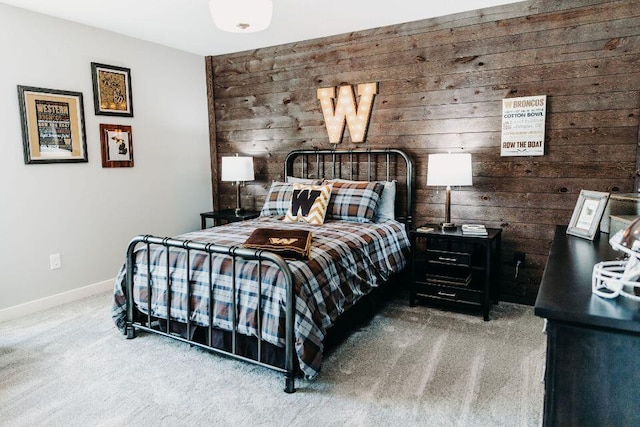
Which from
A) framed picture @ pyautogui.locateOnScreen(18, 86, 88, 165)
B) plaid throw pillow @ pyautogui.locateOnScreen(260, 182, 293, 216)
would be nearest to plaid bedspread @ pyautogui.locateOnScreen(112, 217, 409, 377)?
plaid throw pillow @ pyautogui.locateOnScreen(260, 182, 293, 216)

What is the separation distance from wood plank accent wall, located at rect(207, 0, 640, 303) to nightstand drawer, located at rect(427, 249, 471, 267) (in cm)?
49

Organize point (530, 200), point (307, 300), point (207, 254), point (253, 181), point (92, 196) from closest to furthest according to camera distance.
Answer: point (307, 300), point (207, 254), point (530, 200), point (92, 196), point (253, 181)

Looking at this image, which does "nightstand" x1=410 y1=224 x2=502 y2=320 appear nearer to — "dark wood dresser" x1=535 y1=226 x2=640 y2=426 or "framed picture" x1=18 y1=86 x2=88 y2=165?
"dark wood dresser" x1=535 y1=226 x2=640 y2=426

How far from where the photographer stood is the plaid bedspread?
2176 millimetres

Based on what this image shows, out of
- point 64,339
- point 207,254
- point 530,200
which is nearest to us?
point 207,254

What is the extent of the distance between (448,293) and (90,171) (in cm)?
316

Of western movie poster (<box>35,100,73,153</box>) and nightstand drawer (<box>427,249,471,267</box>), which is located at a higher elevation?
western movie poster (<box>35,100,73,153</box>)

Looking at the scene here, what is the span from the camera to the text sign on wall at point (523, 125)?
10.6 ft

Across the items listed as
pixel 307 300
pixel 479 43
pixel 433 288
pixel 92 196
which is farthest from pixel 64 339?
pixel 479 43

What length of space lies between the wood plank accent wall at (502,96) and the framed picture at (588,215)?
40.0 inches

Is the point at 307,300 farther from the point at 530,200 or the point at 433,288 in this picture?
the point at 530,200

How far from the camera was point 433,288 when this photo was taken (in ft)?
11.0

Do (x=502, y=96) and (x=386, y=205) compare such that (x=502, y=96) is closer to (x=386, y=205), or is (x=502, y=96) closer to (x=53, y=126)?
(x=386, y=205)

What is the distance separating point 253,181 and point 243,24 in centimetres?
233
